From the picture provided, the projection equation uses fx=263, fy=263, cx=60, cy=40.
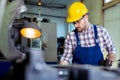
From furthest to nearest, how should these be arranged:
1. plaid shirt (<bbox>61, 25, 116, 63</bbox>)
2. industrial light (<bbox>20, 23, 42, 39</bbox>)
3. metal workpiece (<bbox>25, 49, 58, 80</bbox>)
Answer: plaid shirt (<bbox>61, 25, 116, 63</bbox>)
industrial light (<bbox>20, 23, 42, 39</bbox>)
metal workpiece (<bbox>25, 49, 58, 80</bbox>)

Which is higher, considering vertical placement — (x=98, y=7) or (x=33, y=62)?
(x=98, y=7)

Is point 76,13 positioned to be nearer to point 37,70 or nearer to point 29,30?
point 29,30

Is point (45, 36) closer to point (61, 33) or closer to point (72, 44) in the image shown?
point (72, 44)

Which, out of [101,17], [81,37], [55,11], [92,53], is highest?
[55,11]

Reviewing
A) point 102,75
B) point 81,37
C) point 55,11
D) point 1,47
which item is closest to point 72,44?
point 81,37

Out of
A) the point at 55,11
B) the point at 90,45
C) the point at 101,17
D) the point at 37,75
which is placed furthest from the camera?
the point at 55,11

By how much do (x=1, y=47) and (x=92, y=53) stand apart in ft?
5.74

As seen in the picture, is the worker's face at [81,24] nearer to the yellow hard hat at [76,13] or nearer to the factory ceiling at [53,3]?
the yellow hard hat at [76,13]

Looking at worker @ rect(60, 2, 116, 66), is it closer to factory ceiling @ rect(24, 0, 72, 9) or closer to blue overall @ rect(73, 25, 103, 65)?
blue overall @ rect(73, 25, 103, 65)

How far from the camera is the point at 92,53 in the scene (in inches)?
113

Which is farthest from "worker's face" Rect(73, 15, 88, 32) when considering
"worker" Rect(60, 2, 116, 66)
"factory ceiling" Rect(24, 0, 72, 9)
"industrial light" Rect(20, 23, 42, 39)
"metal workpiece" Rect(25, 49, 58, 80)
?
"factory ceiling" Rect(24, 0, 72, 9)

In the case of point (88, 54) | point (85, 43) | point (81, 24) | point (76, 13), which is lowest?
point (88, 54)

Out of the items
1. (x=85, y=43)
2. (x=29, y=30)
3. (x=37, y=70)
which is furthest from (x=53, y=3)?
(x=37, y=70)

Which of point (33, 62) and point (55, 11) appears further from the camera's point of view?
point (55, 11)
